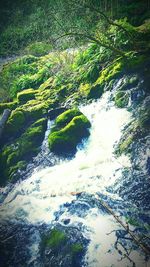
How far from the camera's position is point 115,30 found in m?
8.56

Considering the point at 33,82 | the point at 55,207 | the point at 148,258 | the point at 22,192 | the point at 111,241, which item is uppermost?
the point at 33,82

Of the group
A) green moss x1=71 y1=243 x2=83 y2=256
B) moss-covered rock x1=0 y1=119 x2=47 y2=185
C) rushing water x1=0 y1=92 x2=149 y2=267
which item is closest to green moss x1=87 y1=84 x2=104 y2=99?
rushing water x1=0 y1=92 x2=149 y2=267

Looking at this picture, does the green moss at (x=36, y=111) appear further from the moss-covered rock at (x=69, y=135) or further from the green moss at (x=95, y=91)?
the green moss at (x=95, y=91)

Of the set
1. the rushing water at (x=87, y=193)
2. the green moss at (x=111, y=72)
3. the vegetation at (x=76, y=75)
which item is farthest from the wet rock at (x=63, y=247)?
the green moss at (x=111, y=72)

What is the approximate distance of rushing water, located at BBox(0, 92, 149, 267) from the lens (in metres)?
4.80

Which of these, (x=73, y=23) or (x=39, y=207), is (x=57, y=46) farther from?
(x=39, y=207)

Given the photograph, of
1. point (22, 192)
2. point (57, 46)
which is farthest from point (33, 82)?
point (22, 192)

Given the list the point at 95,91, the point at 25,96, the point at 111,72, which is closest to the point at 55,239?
the point at 95,91

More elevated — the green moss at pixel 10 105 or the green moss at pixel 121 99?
the green moss at pixel 10 105

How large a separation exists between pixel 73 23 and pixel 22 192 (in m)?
5.64

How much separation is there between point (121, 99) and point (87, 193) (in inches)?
107

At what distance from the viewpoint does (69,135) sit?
23.4 feet

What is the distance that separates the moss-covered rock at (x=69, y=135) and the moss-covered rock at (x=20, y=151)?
52cm

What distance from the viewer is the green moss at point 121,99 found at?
7062 millimetres
